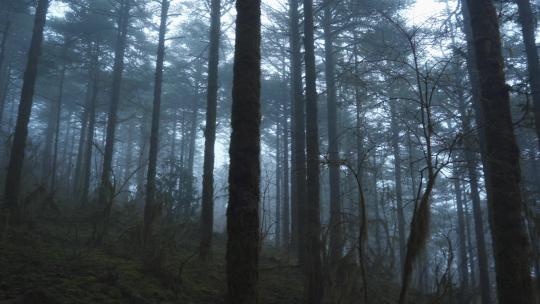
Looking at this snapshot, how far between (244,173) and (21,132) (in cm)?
986

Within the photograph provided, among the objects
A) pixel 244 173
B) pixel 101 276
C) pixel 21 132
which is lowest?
pixel 101 276

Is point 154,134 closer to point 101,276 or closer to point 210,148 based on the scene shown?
point 210,148

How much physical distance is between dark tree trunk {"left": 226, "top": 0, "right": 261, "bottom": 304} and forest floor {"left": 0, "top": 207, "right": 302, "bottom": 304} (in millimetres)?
719

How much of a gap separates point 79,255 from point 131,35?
63.8 ft

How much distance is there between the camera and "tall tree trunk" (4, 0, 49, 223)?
10.6m

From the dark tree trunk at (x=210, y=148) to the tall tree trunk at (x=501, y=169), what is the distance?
6782mm

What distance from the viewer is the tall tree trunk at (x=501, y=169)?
4.61 meters

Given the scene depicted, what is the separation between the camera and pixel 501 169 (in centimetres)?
495

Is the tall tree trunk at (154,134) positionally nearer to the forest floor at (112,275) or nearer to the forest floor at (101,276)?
the forest floor at (112,275)

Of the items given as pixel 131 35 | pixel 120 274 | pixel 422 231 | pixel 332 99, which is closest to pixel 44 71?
pixel 131 35

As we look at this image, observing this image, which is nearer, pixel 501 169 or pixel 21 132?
pixel 501 169

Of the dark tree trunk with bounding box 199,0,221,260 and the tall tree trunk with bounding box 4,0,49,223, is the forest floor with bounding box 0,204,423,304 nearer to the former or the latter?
the dark tree trunk with bounding box 199,0,221,260

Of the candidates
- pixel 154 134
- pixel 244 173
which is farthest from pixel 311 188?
pixel 154 134

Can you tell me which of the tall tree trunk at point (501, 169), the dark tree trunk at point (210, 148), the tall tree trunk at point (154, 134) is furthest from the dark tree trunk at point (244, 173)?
the tall tree trunk at point (154, 134)
